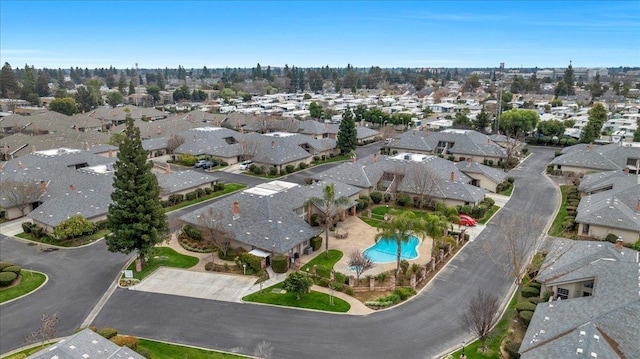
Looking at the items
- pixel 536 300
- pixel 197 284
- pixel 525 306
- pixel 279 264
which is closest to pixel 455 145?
pixel 536 300

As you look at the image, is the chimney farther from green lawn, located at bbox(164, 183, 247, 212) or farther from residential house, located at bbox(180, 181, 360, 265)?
green lawn, located at bbox(164, 183, 247, 212)

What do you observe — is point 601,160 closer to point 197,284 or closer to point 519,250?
point 519,250

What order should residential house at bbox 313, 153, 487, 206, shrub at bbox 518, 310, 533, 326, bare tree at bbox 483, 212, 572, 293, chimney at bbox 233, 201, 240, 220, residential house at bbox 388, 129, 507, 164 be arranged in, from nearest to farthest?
shrub at bbox 518, 310, 533, 326 → bare tree at bbox 483, 212, 572, 293 → chimney at bbox 233, 201, 240, 220 → residential house at bbox 313, 153, 487, 206 → residential house at bbox 388, 129, 507, 164

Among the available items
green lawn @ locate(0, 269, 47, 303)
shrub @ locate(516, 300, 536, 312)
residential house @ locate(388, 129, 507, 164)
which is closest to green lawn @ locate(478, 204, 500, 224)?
shrub @ locate(516, 300, 536, 312)

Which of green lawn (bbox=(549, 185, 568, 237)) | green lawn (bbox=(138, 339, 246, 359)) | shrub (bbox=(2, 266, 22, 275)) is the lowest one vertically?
A: green lawn (bbox=(138, 339, 246, 359))

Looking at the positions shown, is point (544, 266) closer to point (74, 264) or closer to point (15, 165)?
point (74, 264)

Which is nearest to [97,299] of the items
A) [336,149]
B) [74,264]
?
[74,264]
